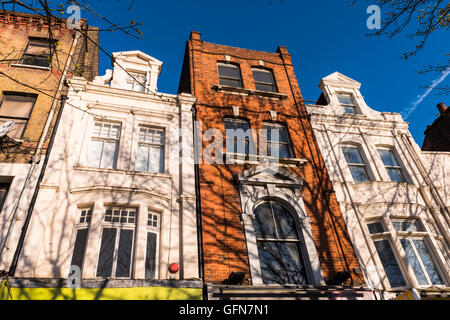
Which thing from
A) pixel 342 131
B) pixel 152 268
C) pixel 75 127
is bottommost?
pixel 152 268

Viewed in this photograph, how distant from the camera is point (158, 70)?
14.1 meters

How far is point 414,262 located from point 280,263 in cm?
475

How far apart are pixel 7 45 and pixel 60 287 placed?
35.3 feet

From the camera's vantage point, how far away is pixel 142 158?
11.0 meters

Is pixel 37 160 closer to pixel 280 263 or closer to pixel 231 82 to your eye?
pixel 280 263

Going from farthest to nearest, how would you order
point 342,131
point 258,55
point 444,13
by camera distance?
point 258,55 < point 342,131 < point 444,13

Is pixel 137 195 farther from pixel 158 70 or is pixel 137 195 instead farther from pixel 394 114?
pixel 394 114

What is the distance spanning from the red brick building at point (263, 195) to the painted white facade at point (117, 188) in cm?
66

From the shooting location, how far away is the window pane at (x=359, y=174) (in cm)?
1252

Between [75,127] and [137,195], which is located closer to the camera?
[137,195]

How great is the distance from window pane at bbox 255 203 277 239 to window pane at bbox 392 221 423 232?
4697mm

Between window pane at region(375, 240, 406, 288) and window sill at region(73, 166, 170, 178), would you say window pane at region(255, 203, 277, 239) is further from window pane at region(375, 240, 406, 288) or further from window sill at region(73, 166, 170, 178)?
window pane at region(375, 240, 406, 288)

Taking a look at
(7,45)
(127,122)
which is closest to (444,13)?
(127,122)

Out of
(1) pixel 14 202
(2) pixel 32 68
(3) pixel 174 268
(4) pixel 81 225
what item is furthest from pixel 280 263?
(2) pixel 32 68
